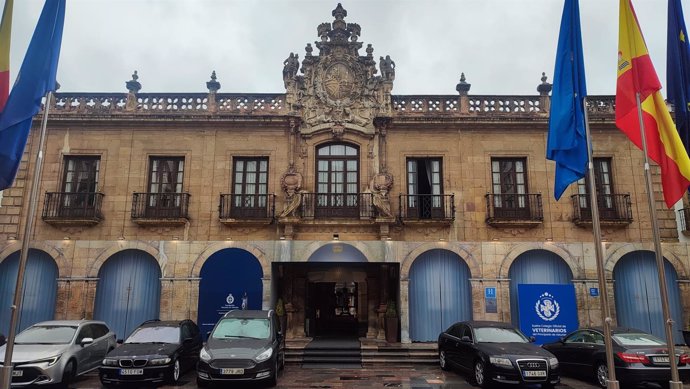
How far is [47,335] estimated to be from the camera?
12.5 m

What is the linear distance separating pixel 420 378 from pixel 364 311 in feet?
21.1

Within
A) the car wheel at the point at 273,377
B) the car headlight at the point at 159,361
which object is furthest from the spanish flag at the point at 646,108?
the car headlight at the point at 159,361

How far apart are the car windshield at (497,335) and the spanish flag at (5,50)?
11995mm

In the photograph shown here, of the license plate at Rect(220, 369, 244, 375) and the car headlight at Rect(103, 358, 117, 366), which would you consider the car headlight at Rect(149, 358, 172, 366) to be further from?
the license plate at Rect(220, 369, 244, 375)

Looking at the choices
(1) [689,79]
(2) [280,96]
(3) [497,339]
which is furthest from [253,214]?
(1) [689,79]

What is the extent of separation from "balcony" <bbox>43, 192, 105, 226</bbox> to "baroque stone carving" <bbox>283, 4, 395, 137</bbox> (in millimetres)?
8410

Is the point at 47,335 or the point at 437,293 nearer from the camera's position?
the point at 47,335

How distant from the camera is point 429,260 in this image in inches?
723

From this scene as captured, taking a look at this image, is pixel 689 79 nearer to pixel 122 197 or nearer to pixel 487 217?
pixel 487 217

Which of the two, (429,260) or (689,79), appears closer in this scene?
(689,79)

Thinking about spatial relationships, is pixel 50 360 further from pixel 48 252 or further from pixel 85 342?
pixel 48 252

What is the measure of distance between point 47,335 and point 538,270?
641 inches

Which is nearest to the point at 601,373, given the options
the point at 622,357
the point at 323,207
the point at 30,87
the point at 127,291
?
the point at 622,357

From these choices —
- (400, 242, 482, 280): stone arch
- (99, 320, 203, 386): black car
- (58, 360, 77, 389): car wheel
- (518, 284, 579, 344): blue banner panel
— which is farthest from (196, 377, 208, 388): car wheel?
(518, 284, 579, 344): blue banner panel
